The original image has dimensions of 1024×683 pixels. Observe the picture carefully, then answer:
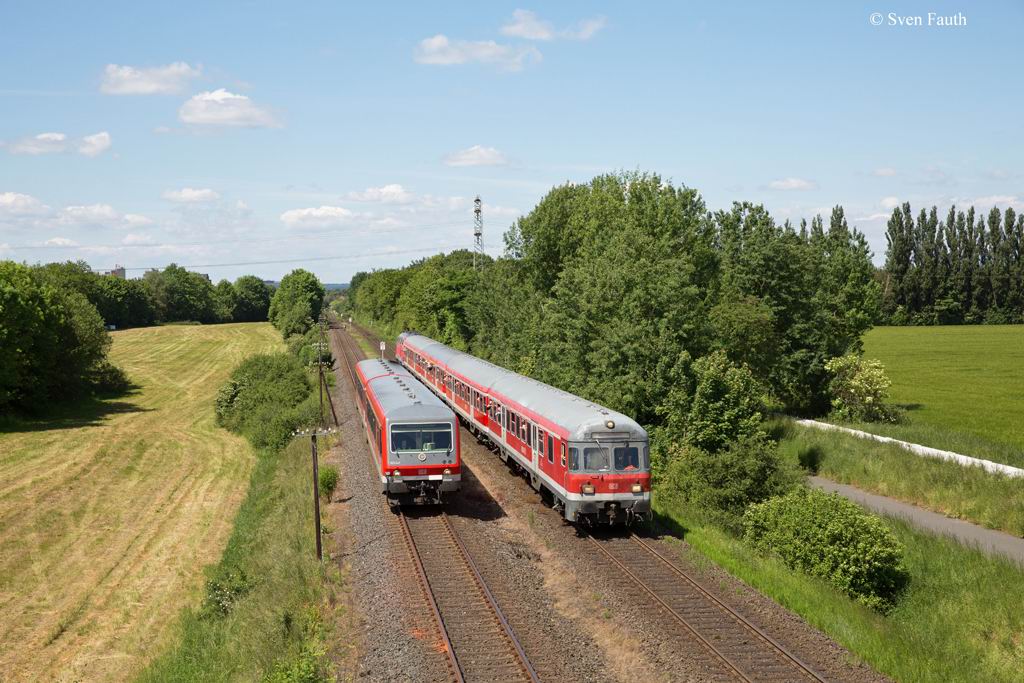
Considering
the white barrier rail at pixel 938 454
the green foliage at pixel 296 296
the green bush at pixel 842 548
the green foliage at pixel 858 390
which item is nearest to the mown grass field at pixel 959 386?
the green foliage at pixel 858 390

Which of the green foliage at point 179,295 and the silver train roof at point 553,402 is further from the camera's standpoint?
the green foliage at point 179,295

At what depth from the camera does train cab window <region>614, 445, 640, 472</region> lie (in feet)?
75.9

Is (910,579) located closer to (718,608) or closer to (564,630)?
(718,608)

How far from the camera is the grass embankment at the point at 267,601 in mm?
17531

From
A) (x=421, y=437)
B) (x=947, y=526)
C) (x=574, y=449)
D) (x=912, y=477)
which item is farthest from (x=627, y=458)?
(x=912, y=477)

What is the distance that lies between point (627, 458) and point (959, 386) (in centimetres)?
5185

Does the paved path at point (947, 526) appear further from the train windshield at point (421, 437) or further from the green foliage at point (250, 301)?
the green foliage at point (250, 301)

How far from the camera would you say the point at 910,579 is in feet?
72.1

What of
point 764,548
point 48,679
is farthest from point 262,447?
point 764,548

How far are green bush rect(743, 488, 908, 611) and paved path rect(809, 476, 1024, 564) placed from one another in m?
1.65

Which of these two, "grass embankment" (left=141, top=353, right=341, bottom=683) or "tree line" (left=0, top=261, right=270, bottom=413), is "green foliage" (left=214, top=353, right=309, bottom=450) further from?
"tree line" (left=0, top=261, right=270, bottom=413)

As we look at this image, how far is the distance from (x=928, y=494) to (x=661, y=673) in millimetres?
19816

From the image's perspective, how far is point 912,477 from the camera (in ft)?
104

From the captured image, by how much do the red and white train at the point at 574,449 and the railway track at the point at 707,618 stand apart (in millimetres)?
1164
